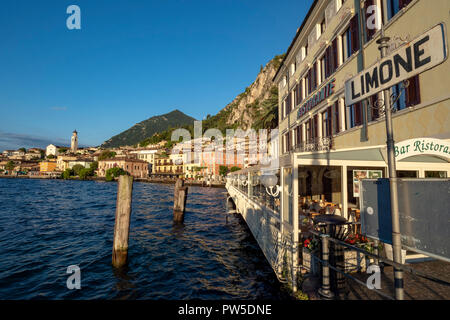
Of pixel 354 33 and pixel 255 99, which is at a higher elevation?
pixel 255 99

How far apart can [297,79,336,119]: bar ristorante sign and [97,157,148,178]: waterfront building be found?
290 feet

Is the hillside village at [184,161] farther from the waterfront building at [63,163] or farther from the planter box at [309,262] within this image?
the planter box at [309,262]

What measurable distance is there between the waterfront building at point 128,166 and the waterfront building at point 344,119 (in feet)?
291

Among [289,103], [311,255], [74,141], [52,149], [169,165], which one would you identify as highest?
[74,141]

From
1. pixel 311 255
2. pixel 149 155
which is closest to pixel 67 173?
pixel 149 155

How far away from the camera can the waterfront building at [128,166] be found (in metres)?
96.9

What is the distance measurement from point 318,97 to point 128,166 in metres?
94.0

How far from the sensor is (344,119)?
12.8 m

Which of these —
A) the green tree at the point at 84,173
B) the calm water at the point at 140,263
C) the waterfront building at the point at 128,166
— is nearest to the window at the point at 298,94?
the calm water at the point at 140,263

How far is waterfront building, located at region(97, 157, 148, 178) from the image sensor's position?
9688cm

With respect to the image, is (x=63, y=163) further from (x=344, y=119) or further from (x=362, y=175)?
(x=362, y=175)

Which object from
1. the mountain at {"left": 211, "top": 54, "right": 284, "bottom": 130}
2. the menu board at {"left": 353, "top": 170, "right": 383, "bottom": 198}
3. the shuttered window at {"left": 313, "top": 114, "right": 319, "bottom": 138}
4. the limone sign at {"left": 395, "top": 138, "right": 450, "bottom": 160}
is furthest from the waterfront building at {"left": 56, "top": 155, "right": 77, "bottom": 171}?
the limone sign at {"left": 395, "top": 138, "right": 450, "bottom": 160}

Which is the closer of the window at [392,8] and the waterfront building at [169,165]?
the window at [392,8]
